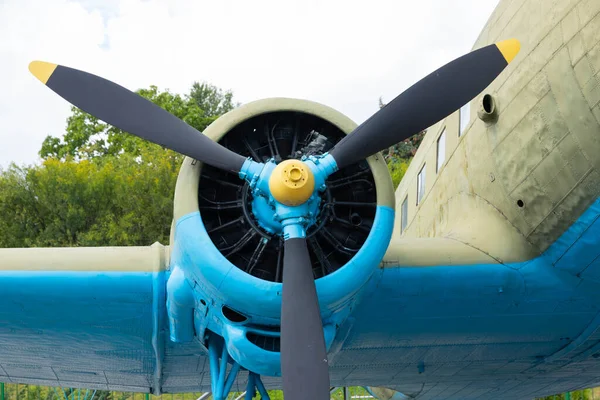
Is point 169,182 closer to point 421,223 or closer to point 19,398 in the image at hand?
point 19,398

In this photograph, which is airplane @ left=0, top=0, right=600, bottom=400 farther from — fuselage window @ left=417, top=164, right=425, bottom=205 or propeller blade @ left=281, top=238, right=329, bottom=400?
fuselage window @ left=417, top=164, right=425, bottom=205

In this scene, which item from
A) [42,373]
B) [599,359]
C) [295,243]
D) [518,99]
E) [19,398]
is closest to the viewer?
[295,243]

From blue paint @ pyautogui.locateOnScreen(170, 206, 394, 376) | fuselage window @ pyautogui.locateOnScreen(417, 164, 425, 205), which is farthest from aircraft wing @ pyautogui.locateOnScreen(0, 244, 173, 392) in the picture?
fuselage window @ pyautogui.locateOnScreen(417, 164, 425, 205)

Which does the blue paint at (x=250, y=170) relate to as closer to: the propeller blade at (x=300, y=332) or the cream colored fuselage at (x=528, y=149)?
the propeller blade at (x=300, y=332)

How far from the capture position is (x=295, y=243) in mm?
6137

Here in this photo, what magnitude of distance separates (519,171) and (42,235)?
2735 centimetres

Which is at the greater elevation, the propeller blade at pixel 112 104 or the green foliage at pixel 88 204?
the green foliage at pixel 88 204

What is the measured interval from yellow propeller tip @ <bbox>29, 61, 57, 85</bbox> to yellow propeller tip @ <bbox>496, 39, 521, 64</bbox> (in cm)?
396

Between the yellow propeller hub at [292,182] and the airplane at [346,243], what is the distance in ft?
0.06

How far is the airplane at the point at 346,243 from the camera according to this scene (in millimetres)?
6254

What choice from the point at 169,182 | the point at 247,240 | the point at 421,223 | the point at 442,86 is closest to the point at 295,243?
the point at 247,240

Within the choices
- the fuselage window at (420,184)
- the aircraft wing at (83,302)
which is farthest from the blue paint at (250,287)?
the fuselage window at (420,184)

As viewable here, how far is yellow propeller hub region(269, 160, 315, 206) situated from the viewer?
5.89 meters

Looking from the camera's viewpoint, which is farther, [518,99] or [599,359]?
[599,359]
